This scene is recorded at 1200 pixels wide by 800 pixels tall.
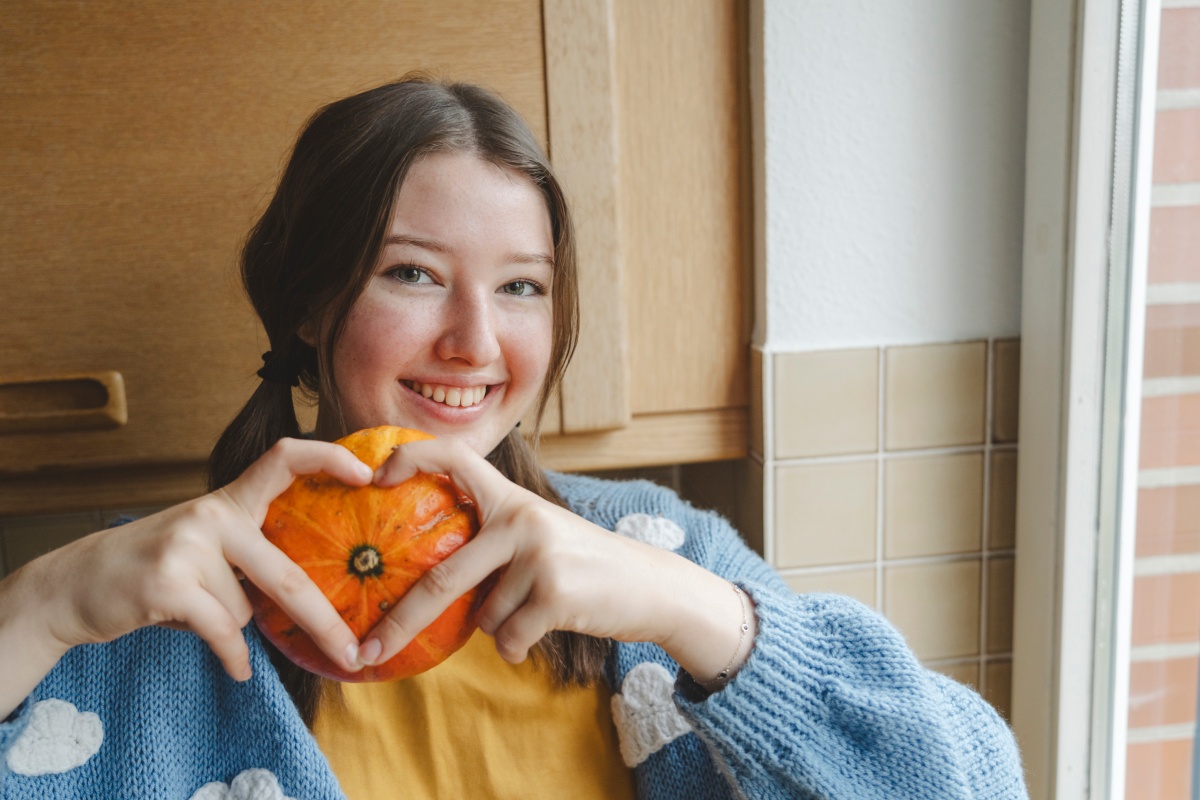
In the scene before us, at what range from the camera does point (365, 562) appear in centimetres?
54

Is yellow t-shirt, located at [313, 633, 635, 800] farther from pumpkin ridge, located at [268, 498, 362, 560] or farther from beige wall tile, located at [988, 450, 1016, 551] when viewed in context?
beige wall tile, located at [988, 450, 1016, 551]

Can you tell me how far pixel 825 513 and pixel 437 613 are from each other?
26.8 inches

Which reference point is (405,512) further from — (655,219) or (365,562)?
(655,219)

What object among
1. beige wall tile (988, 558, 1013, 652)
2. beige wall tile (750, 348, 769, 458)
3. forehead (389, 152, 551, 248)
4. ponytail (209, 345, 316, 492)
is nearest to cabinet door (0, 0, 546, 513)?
ponytail (209, 345, 316, 492)

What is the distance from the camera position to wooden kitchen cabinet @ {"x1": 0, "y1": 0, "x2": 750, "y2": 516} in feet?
3.12

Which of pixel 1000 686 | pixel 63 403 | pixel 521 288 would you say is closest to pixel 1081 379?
pixel 1000 686

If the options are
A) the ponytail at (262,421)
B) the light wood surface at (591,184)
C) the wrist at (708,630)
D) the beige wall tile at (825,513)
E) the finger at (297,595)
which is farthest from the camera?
the beige wall tile at (825,513)

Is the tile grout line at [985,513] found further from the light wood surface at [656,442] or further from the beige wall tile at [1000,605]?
the light wood surface at [656,442]

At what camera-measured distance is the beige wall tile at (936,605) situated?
114 cm

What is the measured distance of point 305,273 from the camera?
81 centimetres

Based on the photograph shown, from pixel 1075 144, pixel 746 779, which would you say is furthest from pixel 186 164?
pixel 1075 144

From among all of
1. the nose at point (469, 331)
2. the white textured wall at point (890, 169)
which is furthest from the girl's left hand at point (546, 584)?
the white textured wall at point (890, 169)

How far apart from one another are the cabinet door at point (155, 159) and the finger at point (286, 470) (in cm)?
49

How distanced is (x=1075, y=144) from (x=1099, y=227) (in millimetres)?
92
